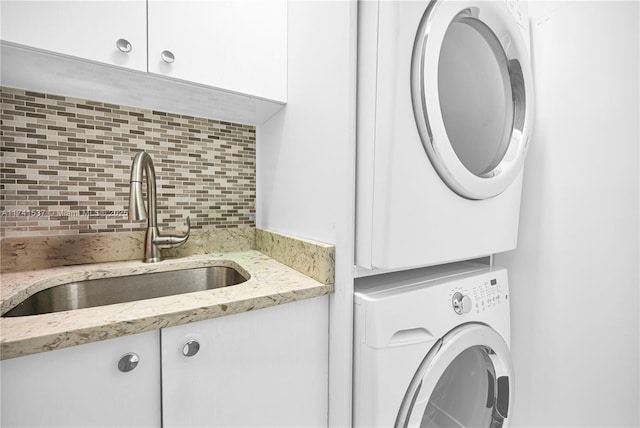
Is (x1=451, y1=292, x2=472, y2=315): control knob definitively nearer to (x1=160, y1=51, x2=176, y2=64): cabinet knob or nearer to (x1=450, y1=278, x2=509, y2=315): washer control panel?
(x1=450, y1=278, x2=509, y2=315): washer control panel

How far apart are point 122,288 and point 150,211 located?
31 cm

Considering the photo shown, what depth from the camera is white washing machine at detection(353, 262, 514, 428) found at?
81 cm

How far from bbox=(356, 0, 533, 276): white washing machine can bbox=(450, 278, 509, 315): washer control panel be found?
0.38 ft

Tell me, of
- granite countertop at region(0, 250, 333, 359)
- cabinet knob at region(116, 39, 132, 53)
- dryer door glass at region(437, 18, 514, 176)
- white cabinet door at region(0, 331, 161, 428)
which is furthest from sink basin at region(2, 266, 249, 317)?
dryer door glass at region(437, 18, 514, 176)

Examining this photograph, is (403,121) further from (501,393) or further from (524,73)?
(501,393)

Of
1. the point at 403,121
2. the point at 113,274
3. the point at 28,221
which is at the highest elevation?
the point at 403,121

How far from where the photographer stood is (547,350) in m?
1.06

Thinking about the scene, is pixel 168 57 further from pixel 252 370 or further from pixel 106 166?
pixel 252 370

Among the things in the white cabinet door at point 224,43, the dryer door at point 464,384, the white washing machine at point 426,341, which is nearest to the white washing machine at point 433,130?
the white washing machine at point 426,341

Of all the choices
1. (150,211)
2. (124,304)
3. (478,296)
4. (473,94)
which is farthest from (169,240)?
(473,94)

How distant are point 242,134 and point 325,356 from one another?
1.12 m

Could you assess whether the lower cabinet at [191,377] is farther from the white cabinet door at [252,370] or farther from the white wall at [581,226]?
the white wall at [581,226]

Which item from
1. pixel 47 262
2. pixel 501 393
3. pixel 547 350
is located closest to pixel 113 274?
pixel 47 262

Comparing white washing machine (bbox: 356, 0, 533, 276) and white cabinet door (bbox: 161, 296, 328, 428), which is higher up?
white washing machine (bbox: 356, 0, 533, 276)
